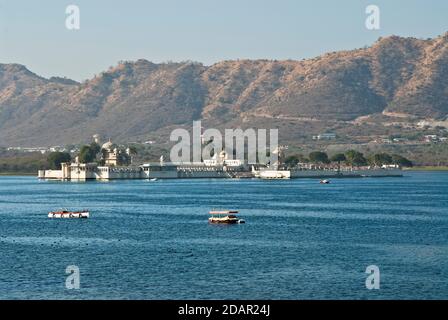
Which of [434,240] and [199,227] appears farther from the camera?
[199,227]

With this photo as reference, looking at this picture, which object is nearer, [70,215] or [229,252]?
[229,252]

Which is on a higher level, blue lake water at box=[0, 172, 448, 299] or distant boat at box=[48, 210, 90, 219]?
distant boat at box=[48, 210, 90, 219]

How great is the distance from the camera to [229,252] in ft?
255

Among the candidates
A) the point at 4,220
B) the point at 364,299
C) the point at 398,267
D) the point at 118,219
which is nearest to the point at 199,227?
the point at 118,219

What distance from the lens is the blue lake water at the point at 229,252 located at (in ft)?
197

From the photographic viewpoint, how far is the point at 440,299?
56.7 meters

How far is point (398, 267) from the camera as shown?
225 ft

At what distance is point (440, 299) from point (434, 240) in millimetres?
29707

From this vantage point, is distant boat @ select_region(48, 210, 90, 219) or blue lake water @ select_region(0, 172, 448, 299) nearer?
blue lake water @ select_region(0, 172, 448, 299)

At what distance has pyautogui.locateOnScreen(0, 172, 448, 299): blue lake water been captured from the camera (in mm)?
60000

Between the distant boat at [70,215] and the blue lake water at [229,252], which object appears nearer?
the blue lake water at [229,252]
